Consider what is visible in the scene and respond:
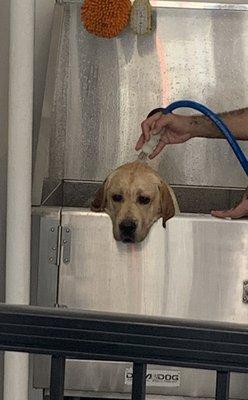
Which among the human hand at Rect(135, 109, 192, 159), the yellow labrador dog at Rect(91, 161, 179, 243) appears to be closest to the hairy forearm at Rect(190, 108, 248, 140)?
the human hand at Rect(135, 109, 192, 159)

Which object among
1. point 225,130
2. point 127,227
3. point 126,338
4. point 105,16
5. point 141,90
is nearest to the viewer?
point 126,338

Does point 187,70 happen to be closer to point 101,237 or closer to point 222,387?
point 101,237

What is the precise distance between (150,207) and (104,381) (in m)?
0.32

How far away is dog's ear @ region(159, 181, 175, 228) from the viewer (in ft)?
4.58

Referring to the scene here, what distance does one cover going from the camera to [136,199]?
1423 mm

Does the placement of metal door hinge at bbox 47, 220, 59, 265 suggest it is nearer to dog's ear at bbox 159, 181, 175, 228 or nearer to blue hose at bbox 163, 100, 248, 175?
dog's ear at bbox 159, 181, 175, 228

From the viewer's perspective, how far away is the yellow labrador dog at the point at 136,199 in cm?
138

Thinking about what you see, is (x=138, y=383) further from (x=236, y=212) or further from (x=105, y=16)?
(x=105, y=16)

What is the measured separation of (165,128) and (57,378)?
1.04 m

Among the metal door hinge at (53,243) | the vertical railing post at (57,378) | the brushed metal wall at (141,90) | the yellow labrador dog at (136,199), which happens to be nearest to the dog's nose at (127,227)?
the yellow labrador dog at (136,199)

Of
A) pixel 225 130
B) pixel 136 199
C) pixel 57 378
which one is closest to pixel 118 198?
pixel 136 199

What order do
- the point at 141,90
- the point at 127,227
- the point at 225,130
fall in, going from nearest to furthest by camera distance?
the point at 127,227 → the point at 225,130 → the point at 141,90

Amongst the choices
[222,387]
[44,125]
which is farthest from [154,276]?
[222,387]

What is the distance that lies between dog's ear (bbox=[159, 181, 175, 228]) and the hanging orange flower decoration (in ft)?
1.34
